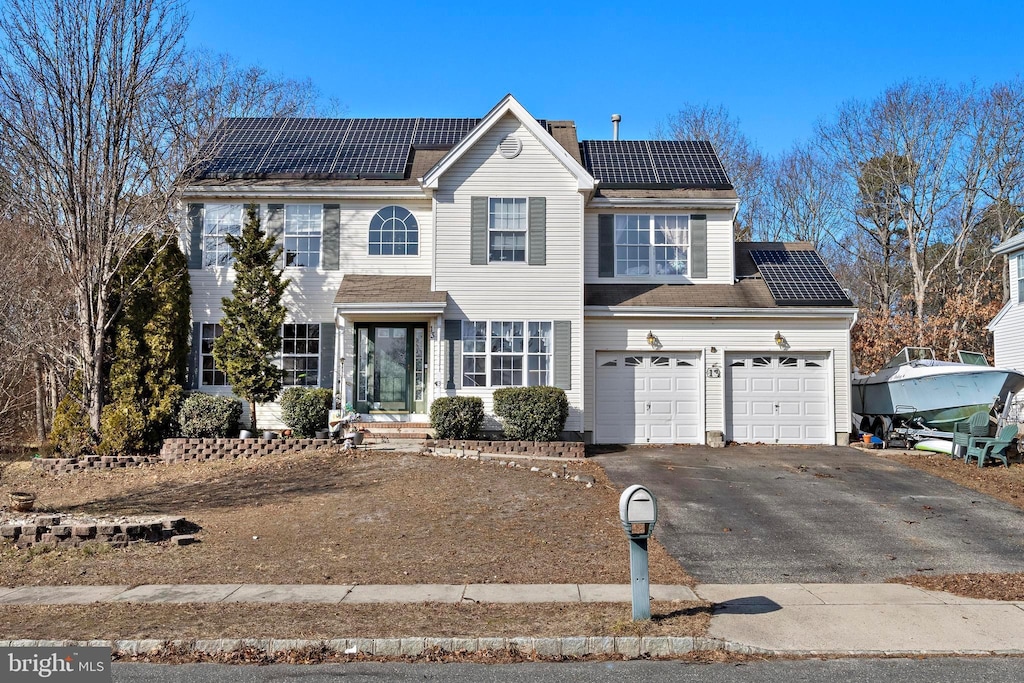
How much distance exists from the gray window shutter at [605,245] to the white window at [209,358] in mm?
9015

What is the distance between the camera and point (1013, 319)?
24500 millimetres

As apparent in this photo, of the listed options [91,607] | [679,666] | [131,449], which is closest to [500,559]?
[679,666]

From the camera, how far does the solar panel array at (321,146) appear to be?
62.4 ft

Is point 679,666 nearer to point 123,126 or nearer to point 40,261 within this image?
point 123,126

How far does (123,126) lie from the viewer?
16.6m

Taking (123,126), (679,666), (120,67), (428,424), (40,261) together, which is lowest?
(679,666)

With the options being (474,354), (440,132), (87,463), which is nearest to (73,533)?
(87,463)

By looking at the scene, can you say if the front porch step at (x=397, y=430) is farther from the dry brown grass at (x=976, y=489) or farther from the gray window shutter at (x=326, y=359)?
the dry brown grass at (x=976, y=489)

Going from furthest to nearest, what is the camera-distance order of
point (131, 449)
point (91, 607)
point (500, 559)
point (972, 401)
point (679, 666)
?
1. point (972, 401)
2. point (131, 449)
3. point (500, 559)
4. point (91, 607)
5. point (679, 666)

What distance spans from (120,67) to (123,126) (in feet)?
4.00

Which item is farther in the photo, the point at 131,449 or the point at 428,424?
the point at 428,424

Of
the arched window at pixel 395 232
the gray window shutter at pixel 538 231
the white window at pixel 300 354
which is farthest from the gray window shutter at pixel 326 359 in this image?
the gray window shutter at pixel 538 231

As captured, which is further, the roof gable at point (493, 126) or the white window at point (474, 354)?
the roof gable at point (493, 126)

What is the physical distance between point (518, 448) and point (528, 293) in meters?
3.69
